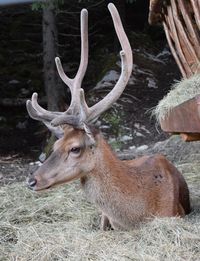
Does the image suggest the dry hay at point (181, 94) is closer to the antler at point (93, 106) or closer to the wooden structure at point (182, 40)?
the wooden structure at point (182, 40)

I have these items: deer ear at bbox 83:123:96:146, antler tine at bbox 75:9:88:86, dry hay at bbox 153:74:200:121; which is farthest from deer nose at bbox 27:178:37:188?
dry hay at bbox 153:74:200:121

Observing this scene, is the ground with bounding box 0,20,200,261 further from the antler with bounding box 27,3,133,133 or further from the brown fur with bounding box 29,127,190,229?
the antler with bounding box 27,3,133,133

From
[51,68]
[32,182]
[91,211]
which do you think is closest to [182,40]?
[91,211]

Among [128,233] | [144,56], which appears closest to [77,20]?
[144,56]

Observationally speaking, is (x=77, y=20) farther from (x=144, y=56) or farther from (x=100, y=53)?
(x=144, y=56)

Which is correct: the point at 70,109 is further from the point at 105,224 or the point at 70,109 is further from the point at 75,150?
the point at 105,224

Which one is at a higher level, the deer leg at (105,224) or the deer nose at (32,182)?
the deer nose at (32,182)

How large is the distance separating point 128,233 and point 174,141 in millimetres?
3163

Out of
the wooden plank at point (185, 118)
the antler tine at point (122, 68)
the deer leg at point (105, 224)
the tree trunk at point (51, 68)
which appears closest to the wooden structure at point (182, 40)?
the wooden plank at point (185, 118)

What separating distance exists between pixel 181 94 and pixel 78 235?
122cm

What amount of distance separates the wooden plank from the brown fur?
45 centimetres

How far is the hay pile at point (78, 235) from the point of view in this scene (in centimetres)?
383

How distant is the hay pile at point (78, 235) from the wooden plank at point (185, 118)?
61 centimetres

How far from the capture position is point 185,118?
13.3 feet
